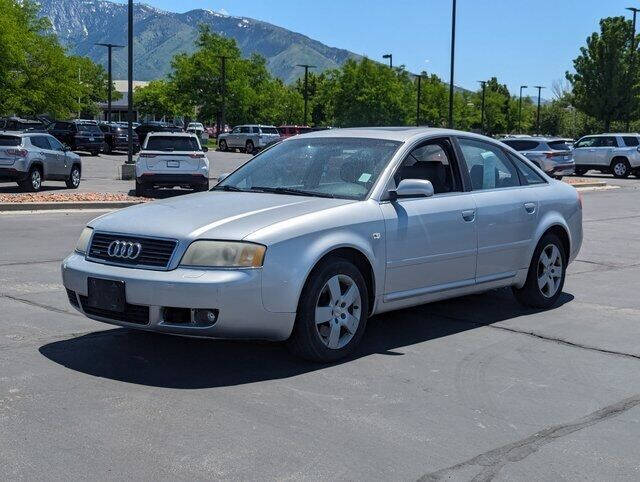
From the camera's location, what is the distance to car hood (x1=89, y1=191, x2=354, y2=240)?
18.0ft

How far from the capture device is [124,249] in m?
5.59

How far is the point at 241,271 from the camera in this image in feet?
17.6

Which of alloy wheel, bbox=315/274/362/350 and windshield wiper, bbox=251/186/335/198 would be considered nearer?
alloy wheel, bbox=315/274/362/350

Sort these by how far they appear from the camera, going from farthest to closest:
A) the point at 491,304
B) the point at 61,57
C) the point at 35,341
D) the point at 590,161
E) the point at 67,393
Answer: the point at 61,57 → the point at 590,161 → the point at 491,304 → the point at 35,341 → the point at 67,393

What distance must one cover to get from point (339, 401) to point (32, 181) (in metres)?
17.8

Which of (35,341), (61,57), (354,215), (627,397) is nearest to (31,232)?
(35,341)

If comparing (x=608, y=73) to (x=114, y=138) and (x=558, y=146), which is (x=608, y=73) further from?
(x=114, y=138)

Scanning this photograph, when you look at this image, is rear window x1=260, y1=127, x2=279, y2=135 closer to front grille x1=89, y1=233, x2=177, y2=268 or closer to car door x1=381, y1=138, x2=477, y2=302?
car door x1=381, y1=138, x2=477, y2=302

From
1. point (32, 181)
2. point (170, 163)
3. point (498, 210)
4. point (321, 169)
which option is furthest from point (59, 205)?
point (498, 210)

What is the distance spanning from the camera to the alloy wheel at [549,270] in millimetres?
7809

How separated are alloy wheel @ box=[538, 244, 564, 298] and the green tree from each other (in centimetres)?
4964

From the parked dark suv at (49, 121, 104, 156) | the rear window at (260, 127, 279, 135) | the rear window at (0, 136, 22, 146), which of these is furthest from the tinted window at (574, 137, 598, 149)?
the rear window at (0, 136, 22, 146)

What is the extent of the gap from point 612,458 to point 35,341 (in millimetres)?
4051

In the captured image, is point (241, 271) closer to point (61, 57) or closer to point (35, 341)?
point (35, 341)
